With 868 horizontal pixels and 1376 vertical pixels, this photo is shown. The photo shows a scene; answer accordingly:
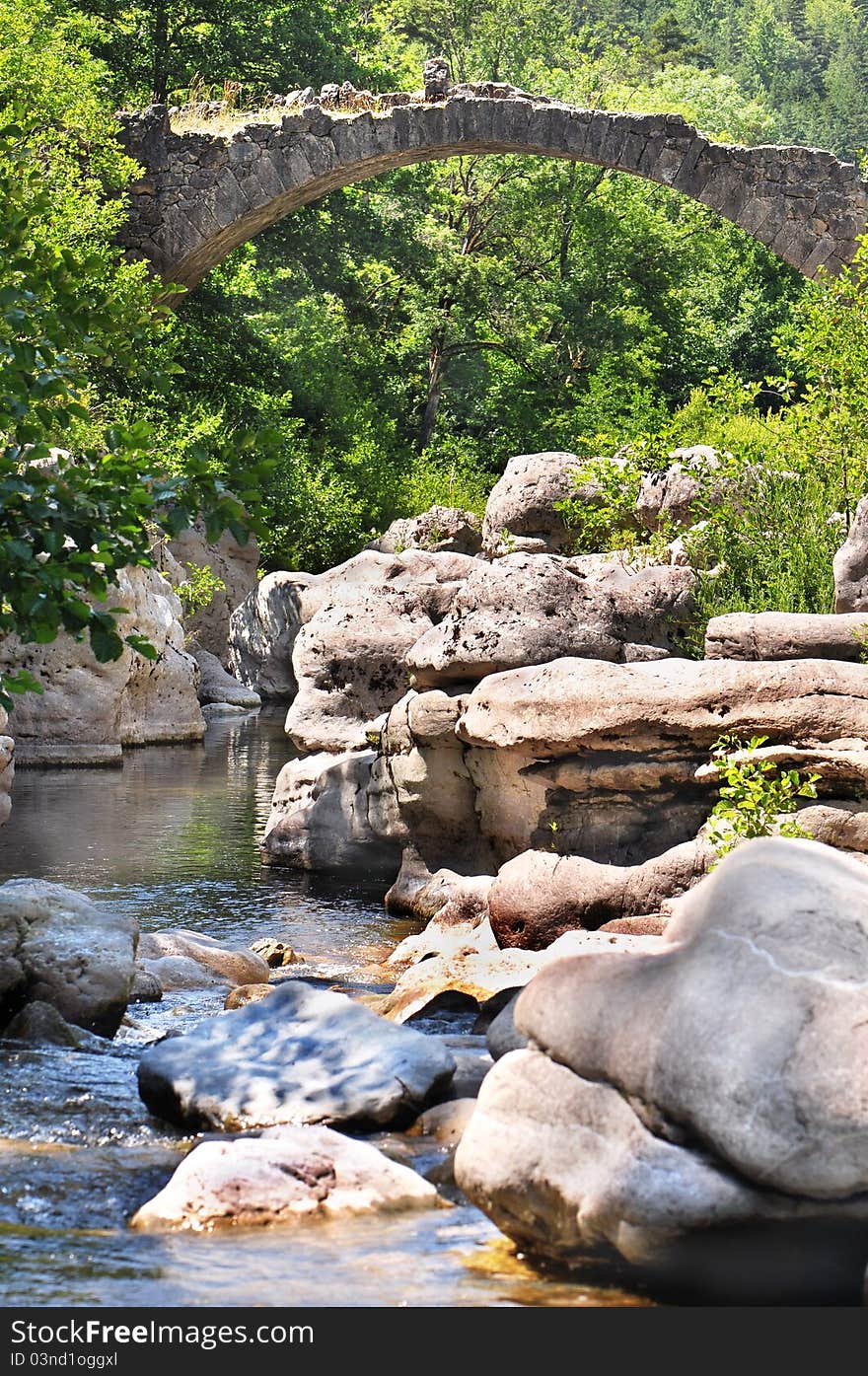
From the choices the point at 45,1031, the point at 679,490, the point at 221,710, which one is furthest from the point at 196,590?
the point at 45,1031

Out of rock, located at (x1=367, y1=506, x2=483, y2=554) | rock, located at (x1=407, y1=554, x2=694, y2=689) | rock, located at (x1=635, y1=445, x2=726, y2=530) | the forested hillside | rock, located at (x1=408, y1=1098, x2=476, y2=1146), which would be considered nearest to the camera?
rock, located at (x1=408, y1=1098, x2=476, y2=1146)

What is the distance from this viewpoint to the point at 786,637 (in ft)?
26.7

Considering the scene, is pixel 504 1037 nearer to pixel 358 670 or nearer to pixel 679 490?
pixel 358 670

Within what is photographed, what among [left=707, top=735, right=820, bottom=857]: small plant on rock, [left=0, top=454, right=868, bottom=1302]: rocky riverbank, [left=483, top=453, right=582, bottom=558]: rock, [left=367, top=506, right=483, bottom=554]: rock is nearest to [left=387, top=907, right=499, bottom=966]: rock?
[left=0, top=454, right=868, bottom=1302]: rocky riverbank

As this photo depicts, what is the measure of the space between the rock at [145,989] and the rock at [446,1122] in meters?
2.26

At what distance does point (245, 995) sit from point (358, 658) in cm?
481

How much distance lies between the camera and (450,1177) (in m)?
4.70

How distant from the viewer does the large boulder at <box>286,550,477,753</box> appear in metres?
11.5

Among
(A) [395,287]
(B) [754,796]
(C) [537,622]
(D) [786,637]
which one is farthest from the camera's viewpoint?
(A) [395,287]

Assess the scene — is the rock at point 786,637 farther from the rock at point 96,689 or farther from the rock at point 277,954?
the rock at point 96,689

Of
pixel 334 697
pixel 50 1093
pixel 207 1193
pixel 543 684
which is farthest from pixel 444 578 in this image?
pixel 207 1193

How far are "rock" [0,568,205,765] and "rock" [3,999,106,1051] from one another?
8.12 meters

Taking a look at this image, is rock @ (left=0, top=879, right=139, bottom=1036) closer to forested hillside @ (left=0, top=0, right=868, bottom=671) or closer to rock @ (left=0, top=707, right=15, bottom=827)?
rock @ (left=0, top=707, right=15, bottom=827)

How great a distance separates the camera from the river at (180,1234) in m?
3.89
